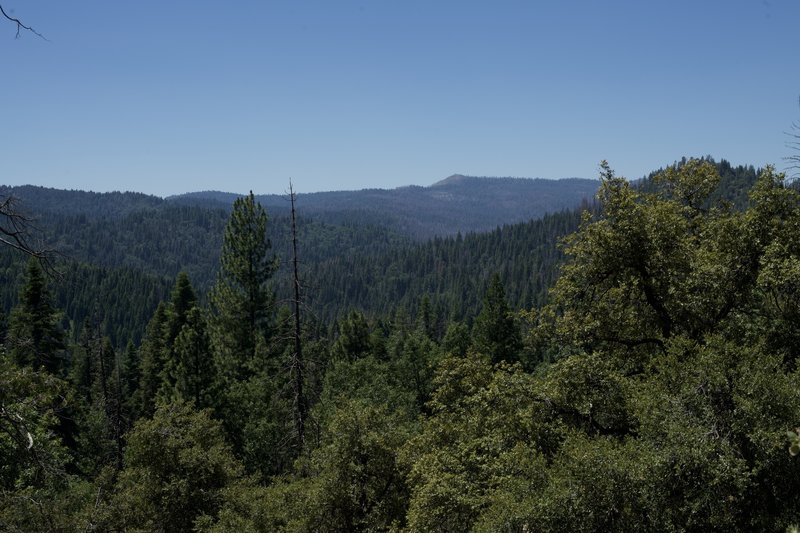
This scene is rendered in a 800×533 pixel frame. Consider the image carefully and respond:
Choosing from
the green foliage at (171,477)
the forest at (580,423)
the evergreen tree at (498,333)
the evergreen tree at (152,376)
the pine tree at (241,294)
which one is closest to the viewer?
the forest at (580,423)

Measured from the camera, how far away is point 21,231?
20.3ft

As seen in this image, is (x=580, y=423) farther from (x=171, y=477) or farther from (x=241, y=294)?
(x=241, y=294)

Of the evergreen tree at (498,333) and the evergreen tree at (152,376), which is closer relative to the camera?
the evergreen tree at (152,376)

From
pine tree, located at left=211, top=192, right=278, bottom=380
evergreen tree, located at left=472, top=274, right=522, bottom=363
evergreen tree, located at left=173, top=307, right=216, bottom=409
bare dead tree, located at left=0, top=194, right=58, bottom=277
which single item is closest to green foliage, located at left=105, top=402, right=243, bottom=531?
evergreen tree, located at left=173, top=307, right=216, bottom=409

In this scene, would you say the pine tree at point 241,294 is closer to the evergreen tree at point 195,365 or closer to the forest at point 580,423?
the evergreen tree at point 195,365

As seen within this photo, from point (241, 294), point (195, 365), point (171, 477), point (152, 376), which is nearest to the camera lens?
point (171, 477)

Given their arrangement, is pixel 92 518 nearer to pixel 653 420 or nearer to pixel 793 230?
pixel 653 420

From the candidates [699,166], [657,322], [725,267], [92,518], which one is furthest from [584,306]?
[92,518]

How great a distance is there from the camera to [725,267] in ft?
45.0

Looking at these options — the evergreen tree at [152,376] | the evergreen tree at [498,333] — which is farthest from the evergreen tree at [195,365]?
the evergreen tree at [498,333]

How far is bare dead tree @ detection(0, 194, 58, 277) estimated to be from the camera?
605cm

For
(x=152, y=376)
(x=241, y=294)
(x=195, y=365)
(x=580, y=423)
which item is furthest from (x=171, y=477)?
(x=152, y=376)

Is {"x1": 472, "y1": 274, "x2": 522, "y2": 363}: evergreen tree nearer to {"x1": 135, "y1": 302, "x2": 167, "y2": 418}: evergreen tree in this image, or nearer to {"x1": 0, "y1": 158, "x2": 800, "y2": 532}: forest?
{"x1": 0, "y1": 158, "x2": 800, "y2": 532}: forest

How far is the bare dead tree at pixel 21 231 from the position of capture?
605 cm
